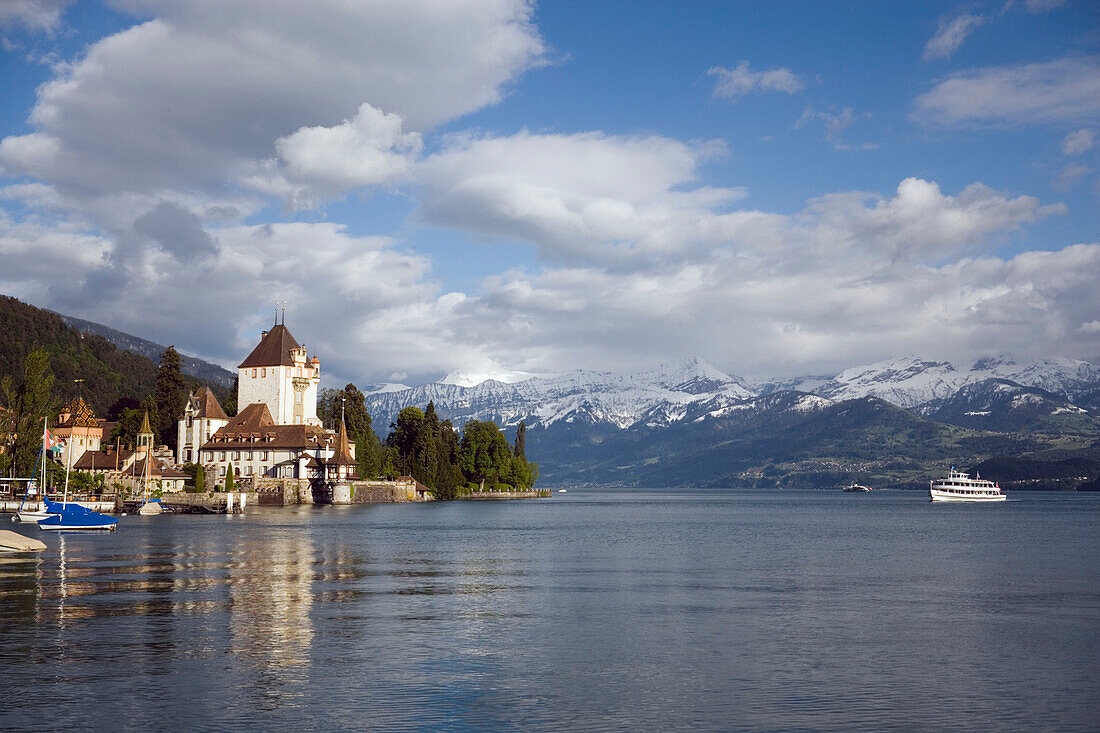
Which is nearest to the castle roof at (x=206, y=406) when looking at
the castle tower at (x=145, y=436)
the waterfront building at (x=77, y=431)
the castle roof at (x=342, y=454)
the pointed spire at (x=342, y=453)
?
the castle tower at (x=145, y=436)

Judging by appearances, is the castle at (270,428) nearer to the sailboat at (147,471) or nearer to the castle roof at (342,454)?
the castle roof at (342,454)

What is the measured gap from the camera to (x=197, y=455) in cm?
17925

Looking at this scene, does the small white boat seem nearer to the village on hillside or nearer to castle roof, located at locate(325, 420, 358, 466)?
the village on hillside

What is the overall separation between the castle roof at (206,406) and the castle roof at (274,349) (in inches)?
386

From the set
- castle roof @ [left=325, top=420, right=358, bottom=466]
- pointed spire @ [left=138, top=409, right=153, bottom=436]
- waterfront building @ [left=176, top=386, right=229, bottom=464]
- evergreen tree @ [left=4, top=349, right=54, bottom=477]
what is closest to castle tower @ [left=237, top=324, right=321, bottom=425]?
waterfront building @ [left=176, top=386, right=229, bottom=464]

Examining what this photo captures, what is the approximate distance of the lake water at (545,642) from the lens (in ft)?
82.2

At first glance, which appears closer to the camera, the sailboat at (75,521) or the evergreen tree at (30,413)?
the sailboat at (75,521)

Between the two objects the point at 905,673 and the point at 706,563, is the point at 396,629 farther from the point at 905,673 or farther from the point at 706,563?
the point at 706,563

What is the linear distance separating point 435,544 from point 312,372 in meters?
119

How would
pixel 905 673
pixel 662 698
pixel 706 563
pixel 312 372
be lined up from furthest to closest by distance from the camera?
1. pixel 312 372
2. pixel 706 563
3. pixel 905 673
4. pixel 662 698

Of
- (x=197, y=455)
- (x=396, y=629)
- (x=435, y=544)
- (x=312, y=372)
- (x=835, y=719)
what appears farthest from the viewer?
(x=312, y=372)

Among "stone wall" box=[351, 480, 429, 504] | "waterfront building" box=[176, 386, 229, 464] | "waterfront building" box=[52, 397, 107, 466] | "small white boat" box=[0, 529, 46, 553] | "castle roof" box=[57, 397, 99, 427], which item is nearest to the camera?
"small white boat" box=[0, 529, 46, 553]

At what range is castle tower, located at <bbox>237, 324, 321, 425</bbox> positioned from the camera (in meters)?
187

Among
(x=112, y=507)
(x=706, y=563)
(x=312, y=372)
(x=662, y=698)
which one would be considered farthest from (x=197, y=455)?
(x=662, y=698)
